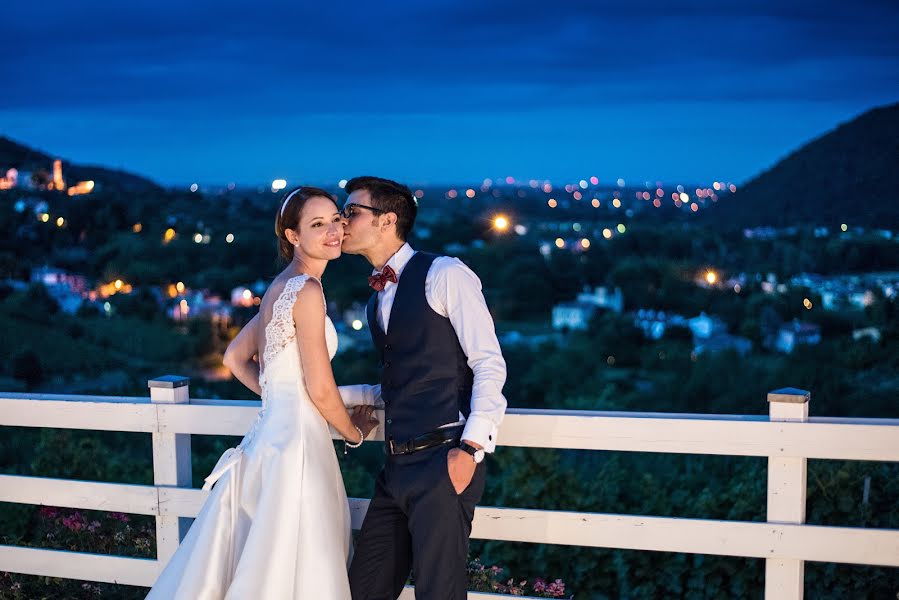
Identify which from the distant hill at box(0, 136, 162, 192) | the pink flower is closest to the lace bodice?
the pink flower

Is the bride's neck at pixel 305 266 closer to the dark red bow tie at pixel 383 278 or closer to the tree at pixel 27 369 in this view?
the dark red bow tie at pixel 383 278

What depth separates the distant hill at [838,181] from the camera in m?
21.8

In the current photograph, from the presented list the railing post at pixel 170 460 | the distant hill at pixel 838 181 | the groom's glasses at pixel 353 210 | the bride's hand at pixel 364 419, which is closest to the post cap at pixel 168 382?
the railing post at pixel 170 460

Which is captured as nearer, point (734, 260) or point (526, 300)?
point (734, 260)

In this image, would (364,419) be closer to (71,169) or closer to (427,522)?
(427,522)

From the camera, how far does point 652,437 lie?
9.57 feet

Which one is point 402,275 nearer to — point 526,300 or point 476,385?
point 476,385

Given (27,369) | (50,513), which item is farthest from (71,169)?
(50,513)

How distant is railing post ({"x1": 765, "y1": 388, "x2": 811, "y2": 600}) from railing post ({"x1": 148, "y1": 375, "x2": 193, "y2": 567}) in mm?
1992

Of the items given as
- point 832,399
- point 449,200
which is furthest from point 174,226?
point 832,399

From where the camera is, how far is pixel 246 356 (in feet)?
10.3

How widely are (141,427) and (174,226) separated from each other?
50.3m

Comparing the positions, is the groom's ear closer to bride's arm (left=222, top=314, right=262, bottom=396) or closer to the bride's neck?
the bride's neck

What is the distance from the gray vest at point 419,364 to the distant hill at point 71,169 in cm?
5426
